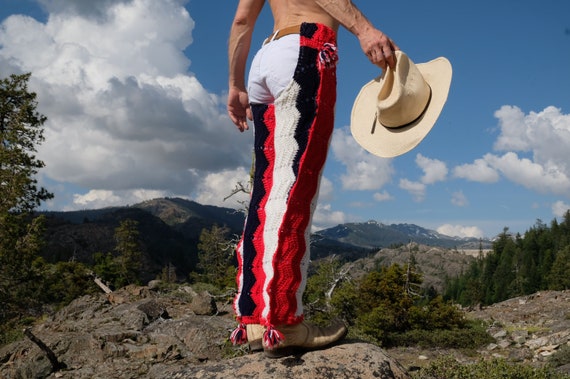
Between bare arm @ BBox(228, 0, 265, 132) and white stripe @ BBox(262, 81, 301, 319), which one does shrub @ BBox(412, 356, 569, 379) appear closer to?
bare arm @ BBox(228, 0, 265, 132)

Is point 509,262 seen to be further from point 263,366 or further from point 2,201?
point 263,366

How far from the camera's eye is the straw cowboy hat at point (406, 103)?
A: 3.10m

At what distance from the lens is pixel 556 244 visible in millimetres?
90562

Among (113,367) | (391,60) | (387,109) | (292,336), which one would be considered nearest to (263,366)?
(292,336)

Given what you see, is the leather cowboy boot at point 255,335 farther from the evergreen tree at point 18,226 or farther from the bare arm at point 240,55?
the evergreen tree at point 18,226

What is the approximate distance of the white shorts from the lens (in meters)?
3.22

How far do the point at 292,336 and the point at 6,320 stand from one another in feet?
66.6

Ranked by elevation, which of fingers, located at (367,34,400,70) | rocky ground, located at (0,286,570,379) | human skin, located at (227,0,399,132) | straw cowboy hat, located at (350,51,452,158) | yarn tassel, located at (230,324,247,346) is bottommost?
rocky ground, located at (0,286,570,379)

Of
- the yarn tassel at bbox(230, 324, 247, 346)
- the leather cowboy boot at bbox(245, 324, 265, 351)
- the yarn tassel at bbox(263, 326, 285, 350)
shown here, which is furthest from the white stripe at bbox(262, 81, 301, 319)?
the yarn tassel at bbox(230, 324, 247, 346)

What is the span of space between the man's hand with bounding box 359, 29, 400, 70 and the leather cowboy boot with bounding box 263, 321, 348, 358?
173 centimetres

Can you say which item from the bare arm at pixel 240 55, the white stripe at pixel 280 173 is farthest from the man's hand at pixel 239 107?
the white stripe at pixel 280 173

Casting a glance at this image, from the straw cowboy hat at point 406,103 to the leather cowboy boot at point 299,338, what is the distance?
1.26 meters

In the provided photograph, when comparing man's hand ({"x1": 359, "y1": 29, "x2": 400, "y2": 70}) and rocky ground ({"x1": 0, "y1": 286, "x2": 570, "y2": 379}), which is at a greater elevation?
man's hand ({"x1": 359, "y1": 29, "x2": 400, "y2": 70})

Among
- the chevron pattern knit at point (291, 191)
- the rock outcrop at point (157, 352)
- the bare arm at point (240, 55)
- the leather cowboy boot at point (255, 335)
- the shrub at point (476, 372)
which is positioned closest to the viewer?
the chevron pattern knit at point (291, 191)
